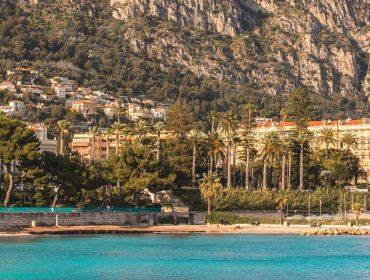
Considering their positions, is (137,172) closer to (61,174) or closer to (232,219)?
(61,174)

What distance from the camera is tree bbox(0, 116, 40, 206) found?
15400cm

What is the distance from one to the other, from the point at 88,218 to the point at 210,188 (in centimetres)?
2196

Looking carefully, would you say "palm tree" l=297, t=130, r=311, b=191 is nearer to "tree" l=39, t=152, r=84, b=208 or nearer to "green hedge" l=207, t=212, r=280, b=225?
"green hedge" l=207, t=212, r=280, b=225

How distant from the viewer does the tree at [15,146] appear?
154 m

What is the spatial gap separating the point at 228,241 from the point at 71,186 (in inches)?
889

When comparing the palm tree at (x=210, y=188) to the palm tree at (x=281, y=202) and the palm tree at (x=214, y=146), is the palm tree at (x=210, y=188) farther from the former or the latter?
the palm tree at (x=214, y=146)

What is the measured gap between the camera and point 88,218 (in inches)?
6275

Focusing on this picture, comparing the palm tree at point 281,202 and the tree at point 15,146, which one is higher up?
the tree at point 15,146

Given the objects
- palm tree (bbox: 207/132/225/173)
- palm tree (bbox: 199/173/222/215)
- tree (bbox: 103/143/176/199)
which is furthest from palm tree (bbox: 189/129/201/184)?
tree (bbox: 103/143/176/199)

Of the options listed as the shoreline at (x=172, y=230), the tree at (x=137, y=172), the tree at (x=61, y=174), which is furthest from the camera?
the tree at (x=137, y=172)

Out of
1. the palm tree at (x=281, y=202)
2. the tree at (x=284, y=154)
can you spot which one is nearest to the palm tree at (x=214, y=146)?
the tree at (x=284, y=154)

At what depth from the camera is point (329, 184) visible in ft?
649

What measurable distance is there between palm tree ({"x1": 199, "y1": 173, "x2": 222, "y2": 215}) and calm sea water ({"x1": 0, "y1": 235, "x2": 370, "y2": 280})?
15.1m

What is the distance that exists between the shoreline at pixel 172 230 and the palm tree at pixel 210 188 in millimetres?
5845
